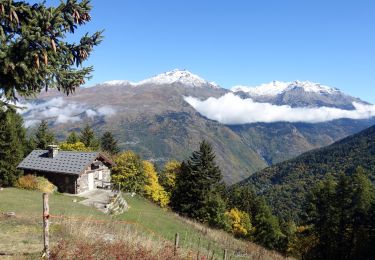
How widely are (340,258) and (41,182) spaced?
44589mm

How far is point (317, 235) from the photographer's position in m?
58.8

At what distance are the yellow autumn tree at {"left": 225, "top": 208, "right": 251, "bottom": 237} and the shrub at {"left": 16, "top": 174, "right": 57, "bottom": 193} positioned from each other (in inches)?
1738

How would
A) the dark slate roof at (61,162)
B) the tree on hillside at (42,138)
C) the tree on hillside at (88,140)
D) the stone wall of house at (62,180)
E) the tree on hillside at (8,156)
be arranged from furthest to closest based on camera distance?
the tree on hillside at (88,140), the tree on hillside at (42,138), the dark slate roof at (61,162), the stone wall of house at (62,180), the tree on hillside at (8,156)

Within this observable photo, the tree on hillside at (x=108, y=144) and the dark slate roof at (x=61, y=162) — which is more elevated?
the tree on hillside at (x=108, y=144)

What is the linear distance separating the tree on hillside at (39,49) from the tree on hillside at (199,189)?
2033 inches

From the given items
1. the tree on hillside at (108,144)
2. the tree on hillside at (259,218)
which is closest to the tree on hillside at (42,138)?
the tree on hillside at (108,144)

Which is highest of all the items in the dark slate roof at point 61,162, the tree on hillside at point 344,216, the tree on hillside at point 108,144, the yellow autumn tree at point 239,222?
the tree on hillside at point 108,144

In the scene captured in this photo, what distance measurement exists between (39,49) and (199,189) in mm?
54730

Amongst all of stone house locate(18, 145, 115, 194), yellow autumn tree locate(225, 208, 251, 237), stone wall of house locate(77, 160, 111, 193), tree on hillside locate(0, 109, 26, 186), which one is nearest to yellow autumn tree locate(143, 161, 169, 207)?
stone wall of house locate(77, 160, 111, 193)

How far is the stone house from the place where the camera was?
157 ft

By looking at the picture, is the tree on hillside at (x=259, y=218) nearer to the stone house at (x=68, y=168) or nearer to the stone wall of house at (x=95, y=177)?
the stone wall of house at (x=95, y=177)

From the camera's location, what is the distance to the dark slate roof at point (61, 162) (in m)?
48.3

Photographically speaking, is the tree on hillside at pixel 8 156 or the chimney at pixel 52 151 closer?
the tree on hillside at pixel 8 156

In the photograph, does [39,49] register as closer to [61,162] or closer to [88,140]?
[61,162]
